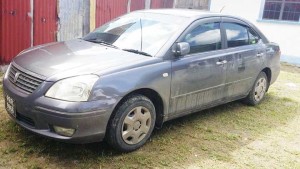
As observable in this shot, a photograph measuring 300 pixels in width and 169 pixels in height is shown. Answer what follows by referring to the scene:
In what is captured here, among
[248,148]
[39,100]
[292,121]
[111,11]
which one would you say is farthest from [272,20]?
[39,100]

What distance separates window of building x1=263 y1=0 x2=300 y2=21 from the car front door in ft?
25.5

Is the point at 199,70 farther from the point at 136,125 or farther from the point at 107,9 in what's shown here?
the point at 107,9

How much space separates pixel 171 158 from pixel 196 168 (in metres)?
0.32

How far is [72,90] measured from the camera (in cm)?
332

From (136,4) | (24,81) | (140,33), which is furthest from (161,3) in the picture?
(24,81)

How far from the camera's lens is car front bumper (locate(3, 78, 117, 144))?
10.6 feet

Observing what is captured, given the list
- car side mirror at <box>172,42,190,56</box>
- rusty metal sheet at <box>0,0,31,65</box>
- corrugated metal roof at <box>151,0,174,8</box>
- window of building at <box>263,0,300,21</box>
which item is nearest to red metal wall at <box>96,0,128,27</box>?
corrugated metal roof at <box>151,0,174,8</box>

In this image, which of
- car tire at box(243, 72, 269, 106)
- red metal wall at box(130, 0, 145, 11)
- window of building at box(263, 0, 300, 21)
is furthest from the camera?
window of building at box(263, 0, 300, 21)

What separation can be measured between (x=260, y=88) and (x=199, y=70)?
2.17 meters

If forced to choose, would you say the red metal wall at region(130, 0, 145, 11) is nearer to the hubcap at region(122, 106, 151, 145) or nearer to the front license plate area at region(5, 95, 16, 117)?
the hubcap at region(122, 106, 151, 145)

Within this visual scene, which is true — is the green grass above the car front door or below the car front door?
below

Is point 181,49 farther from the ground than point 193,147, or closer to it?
→ farther from the ground

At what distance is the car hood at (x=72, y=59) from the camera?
11.4 ft

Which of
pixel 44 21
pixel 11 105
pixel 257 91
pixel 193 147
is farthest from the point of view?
pixel 44 21
